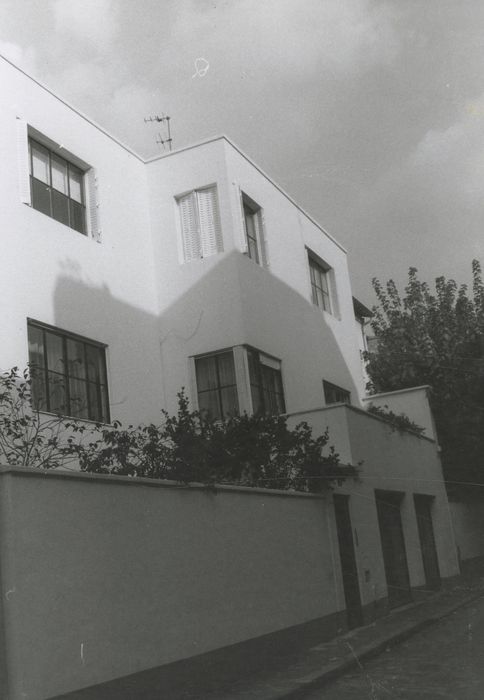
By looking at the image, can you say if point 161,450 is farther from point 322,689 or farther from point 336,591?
point 336,591

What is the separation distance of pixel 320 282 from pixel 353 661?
486 inches

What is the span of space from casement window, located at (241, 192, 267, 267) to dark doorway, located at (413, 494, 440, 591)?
641 cm

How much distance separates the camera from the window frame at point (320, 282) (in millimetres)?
19953

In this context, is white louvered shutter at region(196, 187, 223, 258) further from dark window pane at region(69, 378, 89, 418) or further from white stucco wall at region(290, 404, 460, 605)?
dark window pane at region(69, 378, 89, 418)

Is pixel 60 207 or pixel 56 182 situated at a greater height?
pixel 56 182

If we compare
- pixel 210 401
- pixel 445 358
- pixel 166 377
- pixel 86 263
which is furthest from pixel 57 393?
pixel 445 358

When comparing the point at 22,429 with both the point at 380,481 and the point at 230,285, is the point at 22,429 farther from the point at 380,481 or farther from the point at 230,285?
the point at 380,481

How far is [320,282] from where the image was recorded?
20656mm

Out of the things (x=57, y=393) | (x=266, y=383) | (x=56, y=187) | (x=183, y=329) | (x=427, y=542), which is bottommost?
(x=427, y=542)

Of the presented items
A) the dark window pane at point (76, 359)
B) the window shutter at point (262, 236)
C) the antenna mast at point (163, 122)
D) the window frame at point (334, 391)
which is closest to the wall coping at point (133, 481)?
the dark window pane at point (76, 359)

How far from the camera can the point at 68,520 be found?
699 cm

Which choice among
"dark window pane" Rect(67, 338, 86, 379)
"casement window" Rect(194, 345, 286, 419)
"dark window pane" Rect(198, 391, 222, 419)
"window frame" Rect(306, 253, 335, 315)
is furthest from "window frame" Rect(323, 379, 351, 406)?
"dark window pane" Rect(67, 338, 86, 379)

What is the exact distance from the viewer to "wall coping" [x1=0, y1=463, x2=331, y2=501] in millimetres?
6598

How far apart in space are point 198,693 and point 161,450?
2986mm
